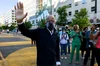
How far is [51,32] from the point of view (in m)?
4.60

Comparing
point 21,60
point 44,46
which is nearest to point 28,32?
point 44,46

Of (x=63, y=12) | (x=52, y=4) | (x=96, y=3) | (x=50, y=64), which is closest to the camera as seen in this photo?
(x=50, y=64)

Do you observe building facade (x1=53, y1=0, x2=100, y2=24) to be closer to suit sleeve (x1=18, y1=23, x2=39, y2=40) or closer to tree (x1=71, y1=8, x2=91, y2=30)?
tree (x1=71, y1=8, x2=91, y2=30)

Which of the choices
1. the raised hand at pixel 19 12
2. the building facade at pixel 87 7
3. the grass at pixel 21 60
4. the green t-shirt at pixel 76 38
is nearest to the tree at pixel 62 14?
the building facade at pixel 87 7

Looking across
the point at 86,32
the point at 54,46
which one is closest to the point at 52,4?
the point at 86,32

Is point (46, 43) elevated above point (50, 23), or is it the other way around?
point (50, 23)

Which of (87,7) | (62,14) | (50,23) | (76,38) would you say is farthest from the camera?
(62,14)

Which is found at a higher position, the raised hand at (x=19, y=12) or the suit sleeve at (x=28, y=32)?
the raised hand at (x=19, y=12)

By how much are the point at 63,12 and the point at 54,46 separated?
54.1 meters

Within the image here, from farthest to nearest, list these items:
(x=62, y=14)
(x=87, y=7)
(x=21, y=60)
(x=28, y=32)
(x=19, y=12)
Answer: (x=62, y=14) → (x=87, y=7) → (x=21, y=60) → (x=28, y=32) → (x=19, y=12)

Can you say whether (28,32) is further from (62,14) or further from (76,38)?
(62,14)

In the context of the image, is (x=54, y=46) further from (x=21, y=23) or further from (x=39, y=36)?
(x=21, y=23)

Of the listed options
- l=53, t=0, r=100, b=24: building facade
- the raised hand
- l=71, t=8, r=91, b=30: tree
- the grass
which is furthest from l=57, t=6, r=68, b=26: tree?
the raised hand

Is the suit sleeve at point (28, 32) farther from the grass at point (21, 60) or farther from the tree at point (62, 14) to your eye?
the tree at point (62, 14)
